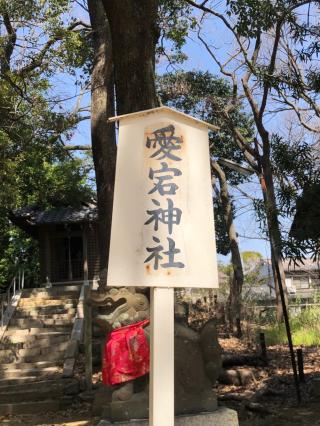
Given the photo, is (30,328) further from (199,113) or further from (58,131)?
(199,113)

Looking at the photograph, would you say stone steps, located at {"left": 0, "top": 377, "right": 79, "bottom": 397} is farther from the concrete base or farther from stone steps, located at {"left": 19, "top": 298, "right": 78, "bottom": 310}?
the concrete base

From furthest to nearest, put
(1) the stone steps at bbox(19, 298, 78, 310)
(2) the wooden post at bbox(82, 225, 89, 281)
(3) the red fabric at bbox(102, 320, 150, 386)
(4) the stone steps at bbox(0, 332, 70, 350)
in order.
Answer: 1. (2) the wooden post at bbox(82, 225, 89, 281)
2. (1) the stone steps at bbox(19, 298, 78, 310)
3. (4) the stone steps at bbox(0, 332, 70, 350)
4. (3) the red fabric at bbox(102, 320, 150, 386)

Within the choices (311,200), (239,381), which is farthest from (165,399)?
(239,381)

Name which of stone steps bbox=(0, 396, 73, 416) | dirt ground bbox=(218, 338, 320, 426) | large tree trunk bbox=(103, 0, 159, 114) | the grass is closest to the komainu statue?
dirt ground bbox=(218, 338, 320, 426)

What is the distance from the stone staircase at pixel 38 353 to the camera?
31.4ft

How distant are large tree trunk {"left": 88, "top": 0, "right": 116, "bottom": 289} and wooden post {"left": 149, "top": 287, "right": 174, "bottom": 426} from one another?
17.3 ft

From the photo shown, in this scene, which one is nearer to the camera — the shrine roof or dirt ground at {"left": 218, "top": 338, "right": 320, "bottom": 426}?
dirt ground at {"left": 218, "top": 338, "right": 320, "bottom": 426}

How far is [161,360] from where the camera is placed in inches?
126

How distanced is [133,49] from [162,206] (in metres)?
3.54

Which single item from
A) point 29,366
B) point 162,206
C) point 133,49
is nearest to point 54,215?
point 29,366

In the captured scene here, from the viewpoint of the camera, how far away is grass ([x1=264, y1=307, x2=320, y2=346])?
1298 cm

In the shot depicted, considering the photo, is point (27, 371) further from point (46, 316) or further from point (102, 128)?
point (102, 128)

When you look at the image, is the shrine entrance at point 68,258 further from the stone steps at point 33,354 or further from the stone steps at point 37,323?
the stone steps at point 33,354

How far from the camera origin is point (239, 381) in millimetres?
9555
